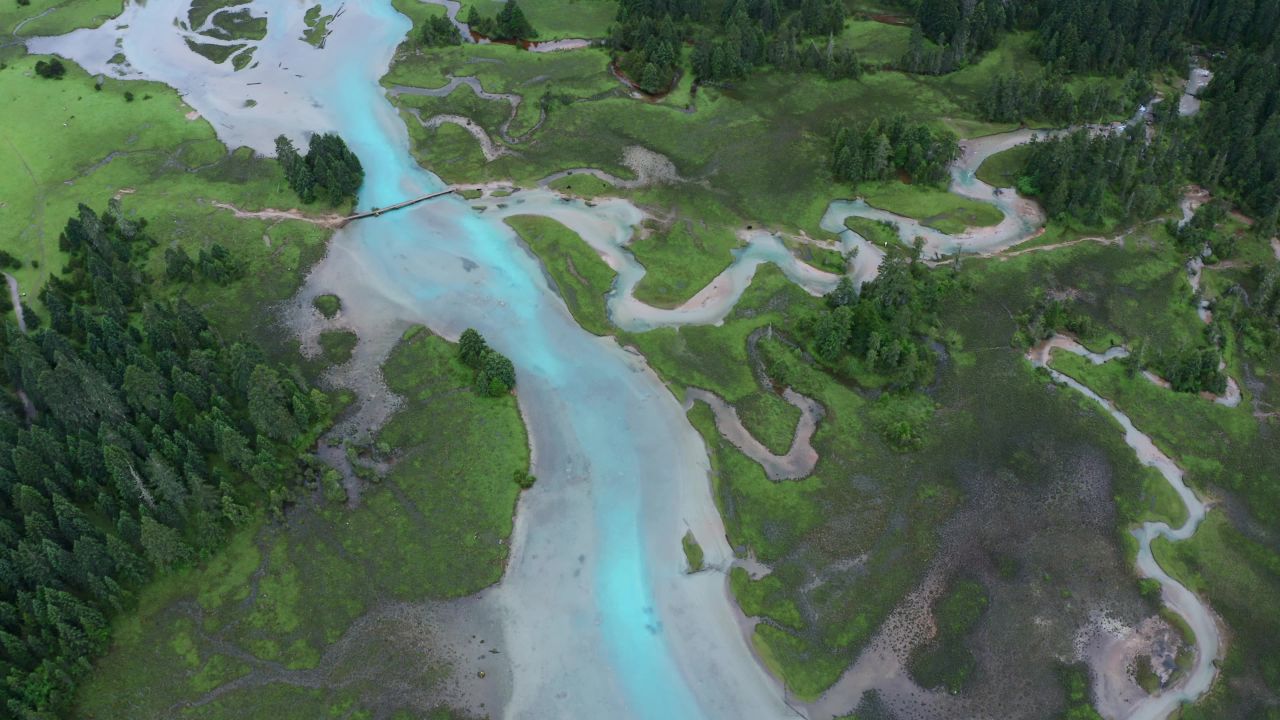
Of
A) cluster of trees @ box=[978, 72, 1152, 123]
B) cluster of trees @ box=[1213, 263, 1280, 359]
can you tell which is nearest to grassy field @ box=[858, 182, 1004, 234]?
cluster of trees @ box=[978, 72, 1152, 123]

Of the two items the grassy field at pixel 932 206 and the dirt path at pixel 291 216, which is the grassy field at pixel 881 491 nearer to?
the grassy field at pixel 932 206

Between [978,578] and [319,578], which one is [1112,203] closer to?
[978,578]

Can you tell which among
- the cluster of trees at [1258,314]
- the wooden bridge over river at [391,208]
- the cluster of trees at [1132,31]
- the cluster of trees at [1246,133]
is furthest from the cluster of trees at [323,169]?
the cluster of trees at [1246,133]

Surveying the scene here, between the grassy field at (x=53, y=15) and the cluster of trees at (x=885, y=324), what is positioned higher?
the grassy field at (x=53, y=15)

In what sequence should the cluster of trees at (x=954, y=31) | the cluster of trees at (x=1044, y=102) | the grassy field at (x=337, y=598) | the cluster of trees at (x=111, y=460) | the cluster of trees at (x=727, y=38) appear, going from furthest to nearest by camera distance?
the cluster of trees at (x=954, y=31) < the cluster of trees at (x=727, y=38) < the cluster of trees at (x=1044, y=102) < the grassy field at (x=337, y=598) < the cluster of trees at (x=111, y=460)

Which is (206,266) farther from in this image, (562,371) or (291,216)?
(562,371)

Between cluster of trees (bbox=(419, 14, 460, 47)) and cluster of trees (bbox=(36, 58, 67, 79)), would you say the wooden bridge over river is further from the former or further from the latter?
cluster of trees (bbox=(36, 58, 67, 79))

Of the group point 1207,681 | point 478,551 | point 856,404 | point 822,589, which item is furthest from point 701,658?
point 1207,681
